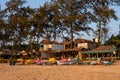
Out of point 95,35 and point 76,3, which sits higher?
point 76,3

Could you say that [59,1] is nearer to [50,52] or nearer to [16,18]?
[16,18]

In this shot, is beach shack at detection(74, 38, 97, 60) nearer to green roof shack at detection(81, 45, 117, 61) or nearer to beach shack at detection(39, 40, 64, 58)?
beach shack at detection(39, 40, 64, 58)

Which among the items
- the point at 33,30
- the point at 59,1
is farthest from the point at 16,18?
the point at 59,1

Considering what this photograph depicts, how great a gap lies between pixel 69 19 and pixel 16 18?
10.5 meters

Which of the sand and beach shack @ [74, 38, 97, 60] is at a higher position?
beach shack @ [74, 38, 97, 60]

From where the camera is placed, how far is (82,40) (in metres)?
62.6

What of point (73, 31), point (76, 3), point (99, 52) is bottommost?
point (99, 52)

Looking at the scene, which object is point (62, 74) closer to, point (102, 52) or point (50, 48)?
point (102, 52)

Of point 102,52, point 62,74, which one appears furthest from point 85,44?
point 62,74

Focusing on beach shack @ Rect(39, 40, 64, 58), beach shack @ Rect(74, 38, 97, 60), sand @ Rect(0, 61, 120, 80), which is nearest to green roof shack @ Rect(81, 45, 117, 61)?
beach shack @ Rect(74, 38, 97, 60)

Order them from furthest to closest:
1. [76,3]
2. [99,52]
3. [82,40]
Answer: [82,40]
[76,3]
[99,52]

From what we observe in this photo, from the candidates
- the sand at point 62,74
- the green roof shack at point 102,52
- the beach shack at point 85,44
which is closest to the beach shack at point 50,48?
the beach shack at point 85,44

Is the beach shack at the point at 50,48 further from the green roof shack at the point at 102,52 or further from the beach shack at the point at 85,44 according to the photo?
the green roof shack at the point at 102,52

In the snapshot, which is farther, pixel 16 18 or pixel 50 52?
pixel 50 52
